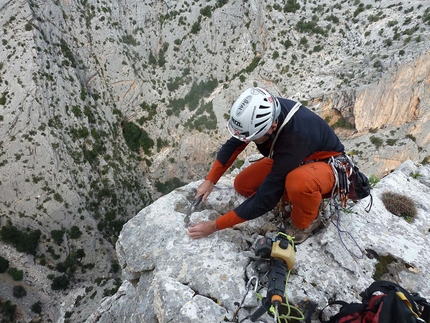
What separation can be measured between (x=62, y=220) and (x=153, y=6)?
107ft

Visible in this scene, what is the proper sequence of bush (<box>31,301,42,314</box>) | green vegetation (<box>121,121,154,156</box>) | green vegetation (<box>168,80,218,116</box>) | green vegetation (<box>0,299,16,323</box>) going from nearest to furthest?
green vegetation (<box>0,299,16,323</box>)
bush (<box>31,301,42,314</box>)
green vegetation (<box>168,80,218,116</box>)
green vegetation (<box>121,121,154,156</box>)

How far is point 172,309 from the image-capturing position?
289 cm

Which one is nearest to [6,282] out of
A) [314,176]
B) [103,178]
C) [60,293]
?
[60,293]

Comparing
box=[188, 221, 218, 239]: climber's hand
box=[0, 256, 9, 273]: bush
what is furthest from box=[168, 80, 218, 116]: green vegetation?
box=[188, 221, 218, 239]: climber's hand

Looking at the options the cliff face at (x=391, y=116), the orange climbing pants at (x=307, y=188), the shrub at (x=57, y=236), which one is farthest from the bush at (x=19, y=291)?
the cliff face at (x=391, y=116)

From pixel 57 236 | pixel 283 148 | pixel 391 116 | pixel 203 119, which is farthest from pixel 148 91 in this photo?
pixel 283 148

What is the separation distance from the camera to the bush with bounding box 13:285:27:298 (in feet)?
80.1

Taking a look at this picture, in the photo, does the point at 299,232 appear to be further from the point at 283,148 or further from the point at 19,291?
the point at 19,291

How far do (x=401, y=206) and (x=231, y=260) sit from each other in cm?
388

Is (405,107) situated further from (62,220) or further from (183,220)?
(62,220)

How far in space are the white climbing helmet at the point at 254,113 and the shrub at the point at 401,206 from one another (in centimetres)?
384

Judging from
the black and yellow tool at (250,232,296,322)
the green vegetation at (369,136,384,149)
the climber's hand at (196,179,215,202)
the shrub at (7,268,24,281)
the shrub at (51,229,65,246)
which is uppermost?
the climber's hand at (196,179,215,202)

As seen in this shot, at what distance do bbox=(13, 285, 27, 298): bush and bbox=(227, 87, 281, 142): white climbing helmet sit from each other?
32.8 m

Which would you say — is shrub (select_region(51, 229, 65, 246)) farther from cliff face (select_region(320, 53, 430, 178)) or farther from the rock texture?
cliff face (select_region(320, 53, 430, 178))
